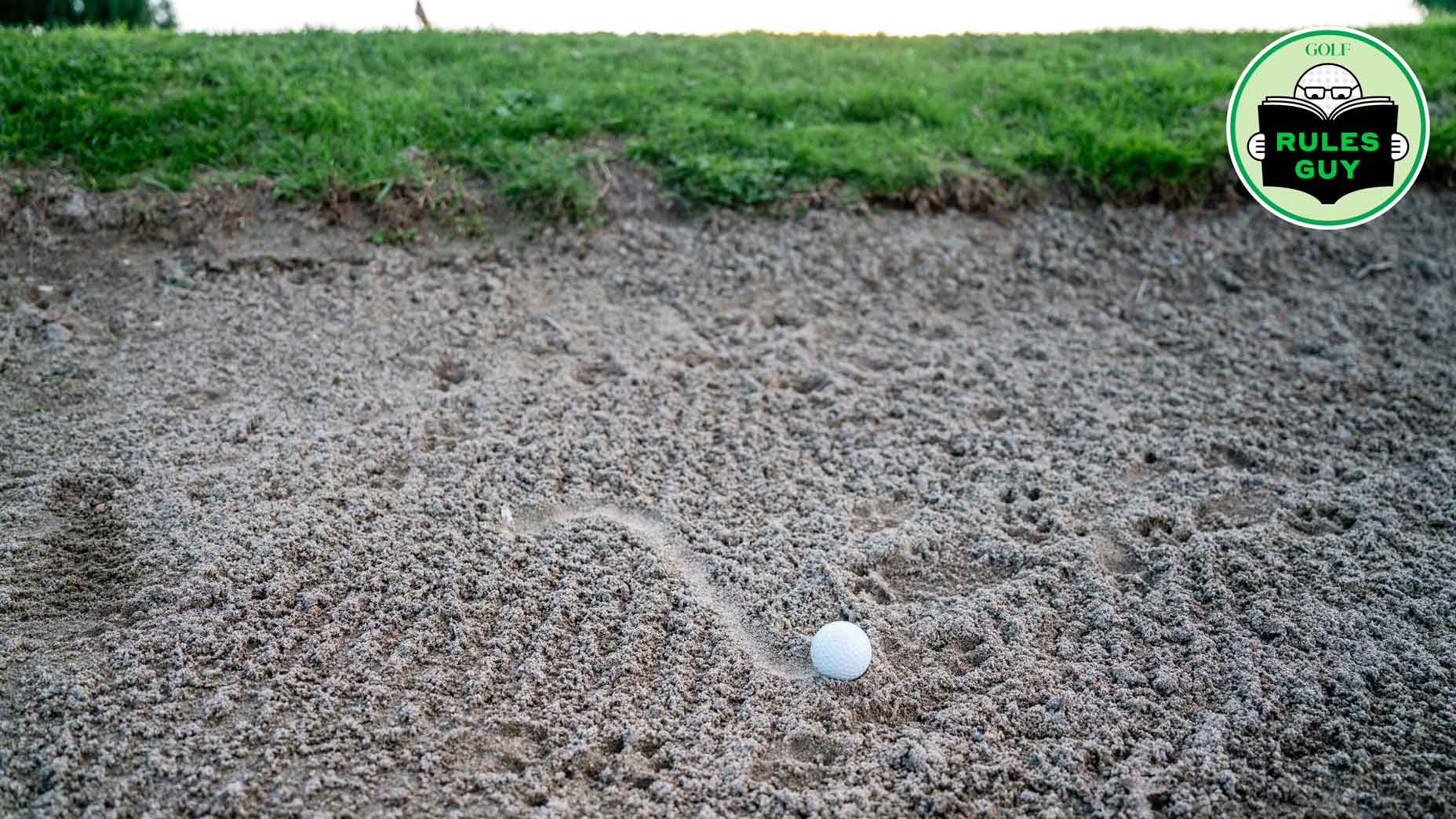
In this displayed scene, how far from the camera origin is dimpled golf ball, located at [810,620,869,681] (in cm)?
287

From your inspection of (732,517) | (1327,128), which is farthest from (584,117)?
(1327,128)

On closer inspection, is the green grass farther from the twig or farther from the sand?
the twig

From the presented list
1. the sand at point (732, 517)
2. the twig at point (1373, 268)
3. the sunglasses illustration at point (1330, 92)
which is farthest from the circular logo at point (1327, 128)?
the sand at point (732, 517)

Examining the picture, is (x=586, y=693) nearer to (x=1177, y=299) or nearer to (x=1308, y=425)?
(x=1308, y=425)

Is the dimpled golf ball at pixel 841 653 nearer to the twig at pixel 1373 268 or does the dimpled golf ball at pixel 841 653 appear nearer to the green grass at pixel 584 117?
the green grass at pixel 584 117

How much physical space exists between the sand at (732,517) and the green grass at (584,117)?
0.28 meters

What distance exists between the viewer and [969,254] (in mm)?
4984

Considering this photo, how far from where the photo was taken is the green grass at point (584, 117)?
495 cm

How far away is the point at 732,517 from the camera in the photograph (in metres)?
3.53

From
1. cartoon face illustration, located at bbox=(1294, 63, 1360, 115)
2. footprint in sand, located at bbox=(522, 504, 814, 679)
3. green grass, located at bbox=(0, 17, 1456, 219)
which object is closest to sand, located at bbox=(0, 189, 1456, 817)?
footprint in sand, located at bbox=(522, 504, 814, 679)

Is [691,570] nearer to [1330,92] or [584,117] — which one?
[584,117]

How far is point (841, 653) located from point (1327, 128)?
3.24 meters

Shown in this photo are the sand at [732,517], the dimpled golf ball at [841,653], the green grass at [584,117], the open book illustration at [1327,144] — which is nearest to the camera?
the sand at [732,517]

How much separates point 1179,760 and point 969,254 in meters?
2.82
